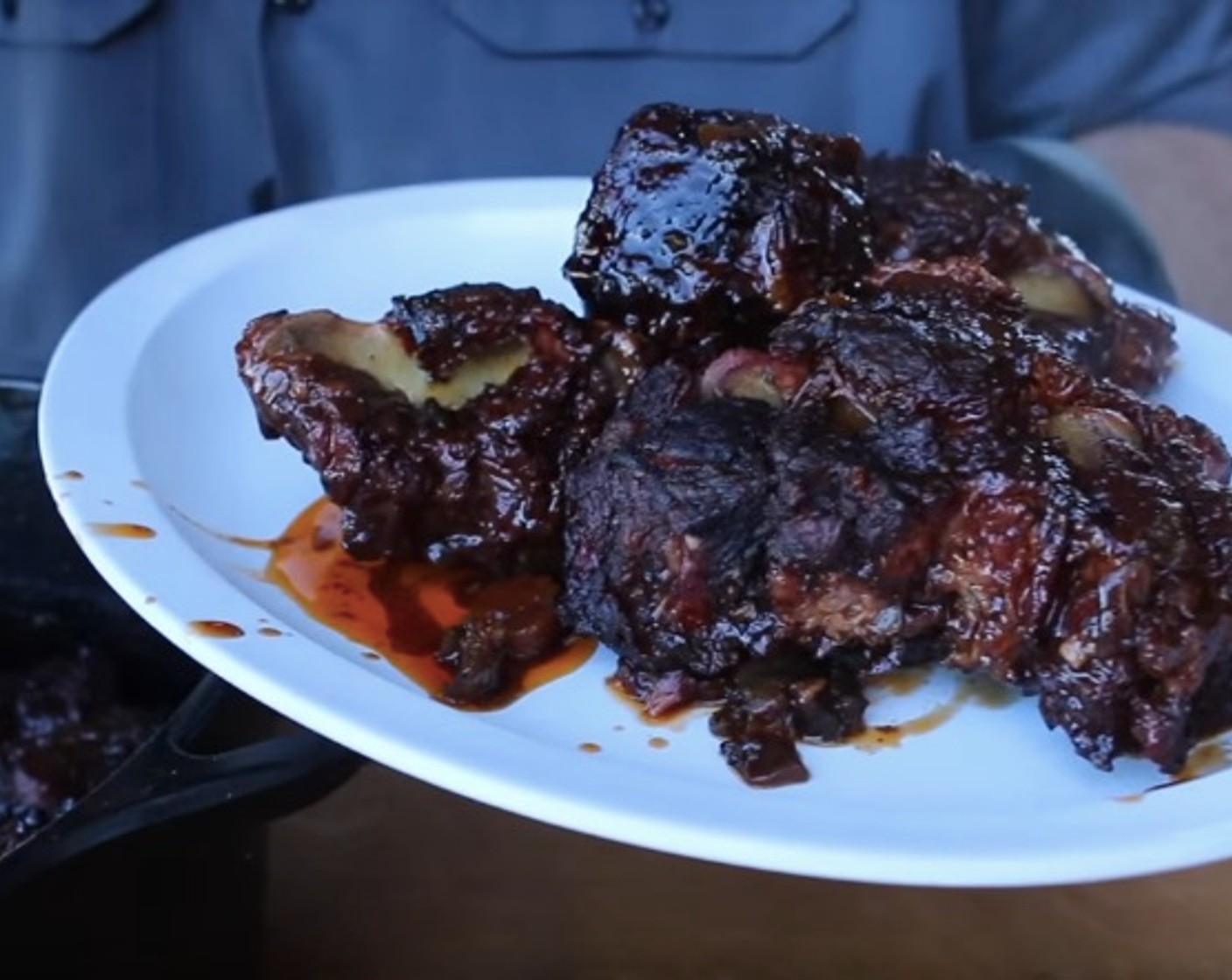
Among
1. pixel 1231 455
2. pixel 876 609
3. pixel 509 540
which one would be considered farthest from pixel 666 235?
pixel 1231 455

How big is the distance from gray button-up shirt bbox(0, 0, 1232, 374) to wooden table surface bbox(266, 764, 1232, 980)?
1.33 meters

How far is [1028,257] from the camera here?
1.49 metres

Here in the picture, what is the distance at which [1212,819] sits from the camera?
956mm

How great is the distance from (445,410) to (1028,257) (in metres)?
0.59

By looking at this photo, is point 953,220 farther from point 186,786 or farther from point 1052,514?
point 186,786

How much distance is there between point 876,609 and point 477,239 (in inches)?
31.9

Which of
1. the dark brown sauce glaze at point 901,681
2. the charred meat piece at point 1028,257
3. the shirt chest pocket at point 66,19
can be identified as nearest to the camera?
the dark brown sauce glaze at point 901,681

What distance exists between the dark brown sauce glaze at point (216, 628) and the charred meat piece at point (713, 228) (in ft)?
1.43

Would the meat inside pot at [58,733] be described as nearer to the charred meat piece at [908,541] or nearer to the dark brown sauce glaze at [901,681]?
the charred meat piece at [908,541]

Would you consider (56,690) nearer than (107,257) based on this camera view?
Yes

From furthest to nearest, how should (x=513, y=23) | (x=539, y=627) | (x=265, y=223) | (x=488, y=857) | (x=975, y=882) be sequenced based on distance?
(x=513, y=23), (x=265, y=223), (x=488, y=857), (x=539, y=627), (x=975, y=882)

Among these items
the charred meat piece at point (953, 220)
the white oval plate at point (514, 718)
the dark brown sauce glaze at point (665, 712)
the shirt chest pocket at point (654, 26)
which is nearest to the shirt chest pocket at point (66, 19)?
the shirt chest pocket at point (654, 26)

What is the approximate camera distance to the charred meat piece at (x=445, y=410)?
1.24 m

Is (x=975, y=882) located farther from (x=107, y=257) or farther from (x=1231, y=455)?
(x=107, y=257)
